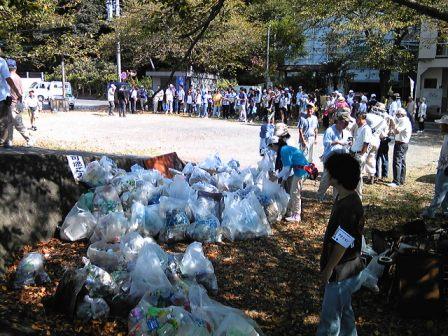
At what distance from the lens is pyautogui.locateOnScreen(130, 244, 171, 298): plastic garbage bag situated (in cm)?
363

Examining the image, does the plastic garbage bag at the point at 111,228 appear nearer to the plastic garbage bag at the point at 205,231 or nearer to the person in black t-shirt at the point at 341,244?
the plastic garbage bag at the point at 205,231

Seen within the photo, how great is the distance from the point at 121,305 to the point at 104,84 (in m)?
36.3

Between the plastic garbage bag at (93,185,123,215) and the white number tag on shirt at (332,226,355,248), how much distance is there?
320cm

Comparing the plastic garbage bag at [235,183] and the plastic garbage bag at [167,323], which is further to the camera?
the plastic garbage bag at [235,183]

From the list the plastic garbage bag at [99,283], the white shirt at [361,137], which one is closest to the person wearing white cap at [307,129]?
the white shirt at [361,137]

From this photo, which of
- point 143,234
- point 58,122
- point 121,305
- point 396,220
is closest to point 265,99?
point 58,122

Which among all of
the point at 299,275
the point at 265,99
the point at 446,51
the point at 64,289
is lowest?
the point at 299,275

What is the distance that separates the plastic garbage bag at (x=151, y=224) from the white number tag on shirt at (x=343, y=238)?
2.83 metres

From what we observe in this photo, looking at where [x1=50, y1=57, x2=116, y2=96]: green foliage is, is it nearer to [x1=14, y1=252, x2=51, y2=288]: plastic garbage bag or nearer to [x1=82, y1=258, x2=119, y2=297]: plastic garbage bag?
[x1=14, y1=252, x2=51, y2=288]: plastic garbage bag

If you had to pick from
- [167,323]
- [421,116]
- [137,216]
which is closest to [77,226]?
[137,216]

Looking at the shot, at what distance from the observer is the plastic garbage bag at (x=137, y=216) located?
5172 millimetres

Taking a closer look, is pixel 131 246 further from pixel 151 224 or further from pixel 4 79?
pixel 4 79

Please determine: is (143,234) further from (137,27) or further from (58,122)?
(137,27)

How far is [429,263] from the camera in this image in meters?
3.85
